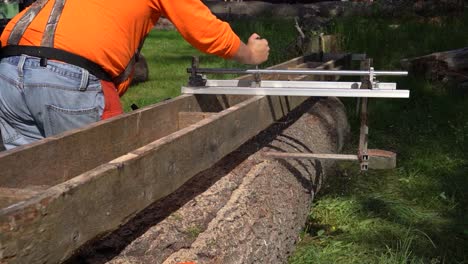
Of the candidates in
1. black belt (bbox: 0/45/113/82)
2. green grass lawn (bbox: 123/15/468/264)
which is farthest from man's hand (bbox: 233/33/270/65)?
green grass lawn (bbox: 123/15/468/264)

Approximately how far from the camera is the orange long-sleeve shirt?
3.18m

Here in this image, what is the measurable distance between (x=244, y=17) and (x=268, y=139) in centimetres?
1498

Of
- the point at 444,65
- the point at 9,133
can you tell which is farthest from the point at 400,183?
the point at 444,65

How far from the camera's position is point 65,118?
3271 millimetres

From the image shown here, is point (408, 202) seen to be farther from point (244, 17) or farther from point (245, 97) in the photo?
point (244, 17)

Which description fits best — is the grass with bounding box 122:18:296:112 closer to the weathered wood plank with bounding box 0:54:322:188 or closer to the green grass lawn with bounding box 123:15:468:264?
the green grass lawn with bounding box 123:15:468:264

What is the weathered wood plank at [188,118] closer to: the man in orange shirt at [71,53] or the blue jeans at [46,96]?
the man in orange shirt at [71,53]

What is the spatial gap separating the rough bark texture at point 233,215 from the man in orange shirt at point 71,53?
0.67 meters

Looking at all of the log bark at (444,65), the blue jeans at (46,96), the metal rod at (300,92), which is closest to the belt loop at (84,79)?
the blue jeans at (46,96)

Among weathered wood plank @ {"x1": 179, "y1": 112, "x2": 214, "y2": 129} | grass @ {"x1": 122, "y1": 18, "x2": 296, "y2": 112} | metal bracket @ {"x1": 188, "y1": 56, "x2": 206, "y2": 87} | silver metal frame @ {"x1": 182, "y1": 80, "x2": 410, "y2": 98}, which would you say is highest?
metal bracket @ {"x1": 188, "y1": 56, "x2": 206, "y2": 87}

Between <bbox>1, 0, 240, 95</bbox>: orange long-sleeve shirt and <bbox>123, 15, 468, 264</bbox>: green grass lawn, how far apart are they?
5.82ft

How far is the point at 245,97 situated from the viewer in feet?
14.9

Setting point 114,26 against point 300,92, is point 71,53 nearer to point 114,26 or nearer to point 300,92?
point 114,26

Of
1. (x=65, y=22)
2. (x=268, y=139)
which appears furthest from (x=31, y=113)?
(x=268, y=139)
